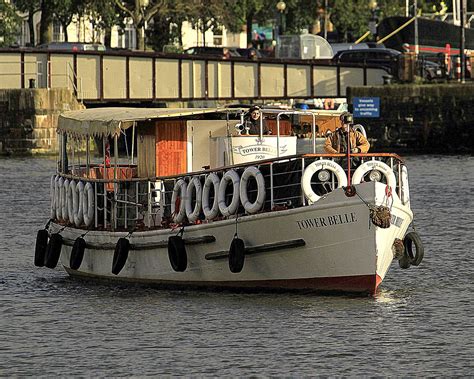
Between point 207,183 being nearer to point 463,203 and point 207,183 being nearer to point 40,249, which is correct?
point 40,249

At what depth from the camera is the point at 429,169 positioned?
214ft

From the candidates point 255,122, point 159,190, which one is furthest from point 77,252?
point 255,122

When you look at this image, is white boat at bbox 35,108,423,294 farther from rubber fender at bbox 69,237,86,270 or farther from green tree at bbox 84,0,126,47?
green tree at bbox 84,0,126,47

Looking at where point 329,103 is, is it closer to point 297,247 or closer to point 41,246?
point 41,246

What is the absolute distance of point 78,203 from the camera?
32.1 m

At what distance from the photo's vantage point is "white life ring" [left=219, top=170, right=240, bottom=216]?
1105 inches

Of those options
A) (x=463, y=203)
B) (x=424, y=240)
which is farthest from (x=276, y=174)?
(x=463, y=203)

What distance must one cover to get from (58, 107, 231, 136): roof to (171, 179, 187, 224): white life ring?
1.48m

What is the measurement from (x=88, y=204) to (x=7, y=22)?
63.2m

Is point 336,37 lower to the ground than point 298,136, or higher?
higher

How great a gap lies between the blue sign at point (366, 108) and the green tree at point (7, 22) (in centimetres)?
2420

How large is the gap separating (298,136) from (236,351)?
8.32 m

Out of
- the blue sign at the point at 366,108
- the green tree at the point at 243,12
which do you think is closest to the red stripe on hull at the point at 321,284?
the blue sign at the point at 366,108

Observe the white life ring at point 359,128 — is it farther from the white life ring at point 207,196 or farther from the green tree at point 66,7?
the green tree at point 66,7
